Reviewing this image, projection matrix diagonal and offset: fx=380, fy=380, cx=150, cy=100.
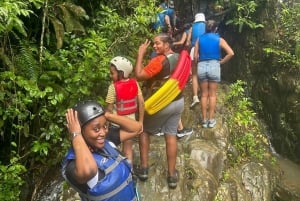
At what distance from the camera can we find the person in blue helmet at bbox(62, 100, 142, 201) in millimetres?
2932

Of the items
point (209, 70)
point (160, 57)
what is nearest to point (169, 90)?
point (160, 57)

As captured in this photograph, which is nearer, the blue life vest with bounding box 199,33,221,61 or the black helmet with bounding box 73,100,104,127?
the black helmet with bounding box 73,100,104,127

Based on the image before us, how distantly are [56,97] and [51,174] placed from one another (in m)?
1.62

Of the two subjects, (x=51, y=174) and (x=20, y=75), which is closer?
(x=20, y=75)

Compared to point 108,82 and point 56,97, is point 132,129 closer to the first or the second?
point 56,97

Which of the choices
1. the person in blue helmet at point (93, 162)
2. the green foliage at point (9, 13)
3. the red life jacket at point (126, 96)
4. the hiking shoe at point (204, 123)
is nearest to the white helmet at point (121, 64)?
the red life jacket at point (126, 96)

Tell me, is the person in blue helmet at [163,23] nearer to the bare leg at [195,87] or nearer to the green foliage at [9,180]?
the bare leg at [195,87]

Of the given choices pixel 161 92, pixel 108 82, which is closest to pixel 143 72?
pixel 161 92

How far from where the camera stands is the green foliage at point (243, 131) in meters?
8.02

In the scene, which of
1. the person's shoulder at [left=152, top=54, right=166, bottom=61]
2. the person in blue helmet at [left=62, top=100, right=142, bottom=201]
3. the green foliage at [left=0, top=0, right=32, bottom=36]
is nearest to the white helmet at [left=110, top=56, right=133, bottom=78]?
the person's shoulder at [left=152, top=54, right=166, bottom=61]

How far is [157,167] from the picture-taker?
244 inches

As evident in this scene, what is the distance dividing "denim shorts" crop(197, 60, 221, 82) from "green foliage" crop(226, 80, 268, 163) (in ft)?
4.28

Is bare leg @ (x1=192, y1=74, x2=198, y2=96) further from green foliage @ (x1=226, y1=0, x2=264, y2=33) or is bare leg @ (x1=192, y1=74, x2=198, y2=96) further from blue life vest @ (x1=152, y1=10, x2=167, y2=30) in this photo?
green foliage @ (x1=226, y1=0, x2=264, y2=33)

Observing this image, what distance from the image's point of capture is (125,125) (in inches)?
161
